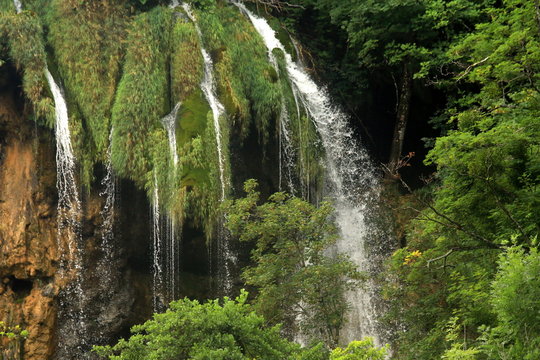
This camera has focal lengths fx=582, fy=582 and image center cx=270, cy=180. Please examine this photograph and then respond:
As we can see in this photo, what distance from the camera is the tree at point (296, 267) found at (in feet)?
33.3

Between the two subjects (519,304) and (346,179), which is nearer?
(519,304)

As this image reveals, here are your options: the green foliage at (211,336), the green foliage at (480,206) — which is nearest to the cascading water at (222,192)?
the green foliage at (480,206)

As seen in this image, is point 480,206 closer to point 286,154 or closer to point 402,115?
point 286,154

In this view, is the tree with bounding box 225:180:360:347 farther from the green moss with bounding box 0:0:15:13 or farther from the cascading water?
the green moss with bounding box 0:0:15:13

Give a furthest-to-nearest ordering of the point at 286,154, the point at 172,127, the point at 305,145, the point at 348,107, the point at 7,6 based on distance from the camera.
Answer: the point at 348,107, the point at 305,145, the point at 286,154, the point at 7,6, the point at 172,127

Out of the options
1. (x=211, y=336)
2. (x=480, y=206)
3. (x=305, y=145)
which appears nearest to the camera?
(x=211, y=336)

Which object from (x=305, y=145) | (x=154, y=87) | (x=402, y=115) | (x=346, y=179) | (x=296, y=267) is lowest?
(x=296, y=267)

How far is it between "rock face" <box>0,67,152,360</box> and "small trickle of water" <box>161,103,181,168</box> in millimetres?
1150

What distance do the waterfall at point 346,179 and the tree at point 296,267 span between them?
2510mm

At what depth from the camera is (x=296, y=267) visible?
1096cm

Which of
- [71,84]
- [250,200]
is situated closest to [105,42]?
[71,84]

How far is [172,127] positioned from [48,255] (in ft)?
12.4

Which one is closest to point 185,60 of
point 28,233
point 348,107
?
point 348,107

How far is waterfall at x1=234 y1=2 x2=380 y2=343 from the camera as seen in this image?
13297 millimetres
